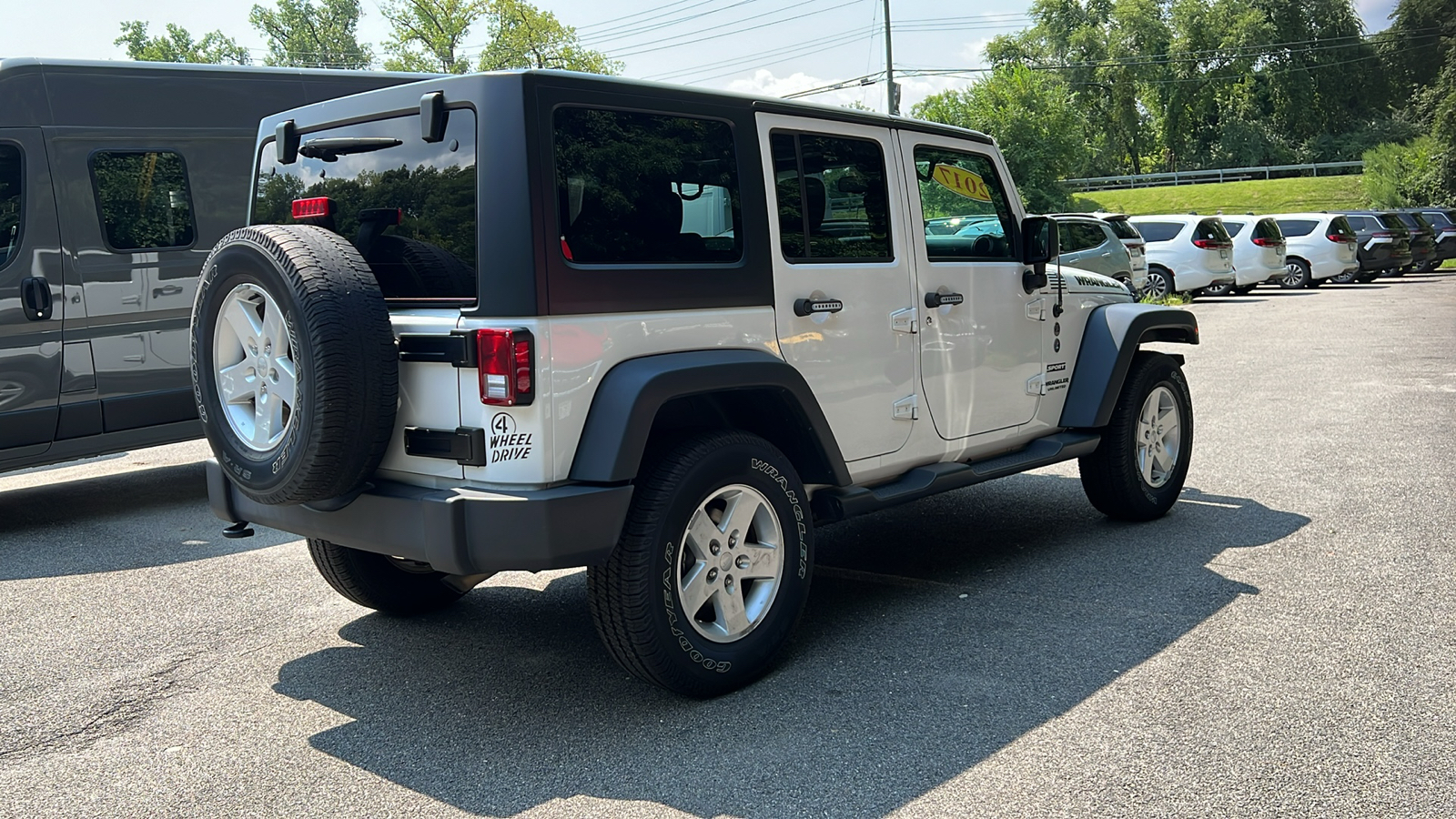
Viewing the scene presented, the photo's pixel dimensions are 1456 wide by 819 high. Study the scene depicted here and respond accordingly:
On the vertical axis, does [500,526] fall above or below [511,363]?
below

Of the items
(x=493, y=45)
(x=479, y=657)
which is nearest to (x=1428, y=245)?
(x=479, y=657)

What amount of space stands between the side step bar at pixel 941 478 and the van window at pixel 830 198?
0.92m

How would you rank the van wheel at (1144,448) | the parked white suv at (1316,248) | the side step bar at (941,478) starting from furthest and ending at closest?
1. the parked white suv at (1316,248)
2. the van wheel at (1144,448)
3. the side step bar at (941,478)

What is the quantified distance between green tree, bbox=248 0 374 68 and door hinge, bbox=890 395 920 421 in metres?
78.9

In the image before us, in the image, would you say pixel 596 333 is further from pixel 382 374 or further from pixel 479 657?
pixel 479 657

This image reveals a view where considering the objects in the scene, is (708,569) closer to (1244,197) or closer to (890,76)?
(890,76)

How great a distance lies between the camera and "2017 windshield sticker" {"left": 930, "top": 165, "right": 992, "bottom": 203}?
17.7 ft

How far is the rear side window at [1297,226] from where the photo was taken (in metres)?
27.1

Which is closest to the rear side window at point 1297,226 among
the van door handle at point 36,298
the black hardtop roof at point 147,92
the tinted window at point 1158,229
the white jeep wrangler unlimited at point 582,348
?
the tinted window at point 1158,229

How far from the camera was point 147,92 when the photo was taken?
7781 millimetres

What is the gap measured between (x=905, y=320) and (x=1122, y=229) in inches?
618

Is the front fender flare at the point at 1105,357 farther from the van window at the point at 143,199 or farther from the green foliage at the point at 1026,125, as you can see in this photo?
the green foliage at the point at 1026,125

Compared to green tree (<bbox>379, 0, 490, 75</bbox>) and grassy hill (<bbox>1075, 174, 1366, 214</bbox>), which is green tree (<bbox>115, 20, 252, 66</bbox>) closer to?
green tree (<bbox>379, 0, 490, 75</bbox>)

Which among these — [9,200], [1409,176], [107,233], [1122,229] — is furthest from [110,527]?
[1409,176]
